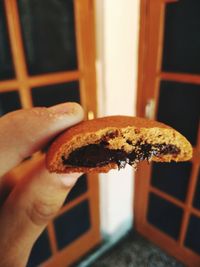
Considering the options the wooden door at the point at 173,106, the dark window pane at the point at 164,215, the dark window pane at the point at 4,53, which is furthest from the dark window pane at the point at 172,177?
the dark window pane at the point at 4,53

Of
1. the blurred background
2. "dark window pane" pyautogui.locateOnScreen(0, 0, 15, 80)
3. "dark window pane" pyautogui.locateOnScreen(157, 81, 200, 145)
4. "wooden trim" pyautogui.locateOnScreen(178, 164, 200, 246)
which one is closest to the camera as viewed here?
"dark window pane" pyautogui.locateOnScreen(0, 0, 15, 80)

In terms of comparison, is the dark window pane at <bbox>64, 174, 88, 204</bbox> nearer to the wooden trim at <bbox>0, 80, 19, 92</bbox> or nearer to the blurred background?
the blurred background

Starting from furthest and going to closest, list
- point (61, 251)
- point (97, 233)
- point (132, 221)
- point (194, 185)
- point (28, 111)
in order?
point (132, 221) < point (97, 233) < point (61, 251) < point (194, 185) < point (28, 111)

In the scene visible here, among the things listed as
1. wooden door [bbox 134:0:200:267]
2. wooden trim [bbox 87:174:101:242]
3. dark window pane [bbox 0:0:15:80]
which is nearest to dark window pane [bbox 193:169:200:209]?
wooden door [bbox 134:0:200:267]

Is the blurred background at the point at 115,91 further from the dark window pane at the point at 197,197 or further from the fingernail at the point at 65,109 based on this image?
the fingernail at the point at 65,109

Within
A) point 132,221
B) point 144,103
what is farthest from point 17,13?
point 132,221

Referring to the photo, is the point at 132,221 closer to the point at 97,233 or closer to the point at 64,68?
the point at 97,233

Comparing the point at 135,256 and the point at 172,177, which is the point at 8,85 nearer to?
the point at 172,177
